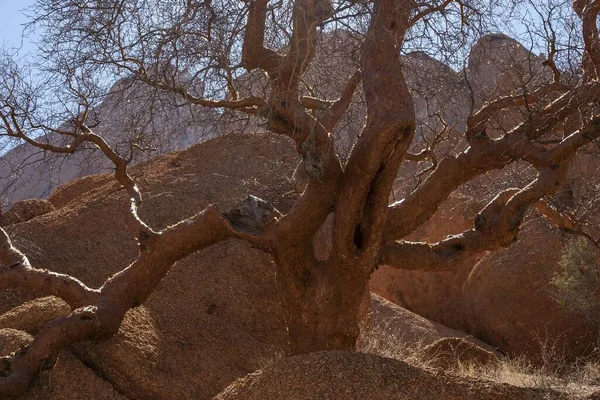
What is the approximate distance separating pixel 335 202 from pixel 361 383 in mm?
1856

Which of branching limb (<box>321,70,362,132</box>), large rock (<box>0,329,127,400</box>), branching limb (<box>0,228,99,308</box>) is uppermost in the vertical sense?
branching limb (<box>321,70,362,132</box>)

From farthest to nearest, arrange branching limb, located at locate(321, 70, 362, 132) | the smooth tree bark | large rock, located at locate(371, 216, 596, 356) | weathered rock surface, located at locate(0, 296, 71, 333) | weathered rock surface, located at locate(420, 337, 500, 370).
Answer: large rock, located at locate(371, 216, 596, 356) < weathered rock surface, located at locate(420, 337, 500, 370) < branching limb, located at locate(321, 70, 362, 132) < weathered rock surface, located at locate(0, 296, 71, 333) < the smooth tree bark

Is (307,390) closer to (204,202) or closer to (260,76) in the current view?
(260,76)

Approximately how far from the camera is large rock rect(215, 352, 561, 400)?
5438 mm

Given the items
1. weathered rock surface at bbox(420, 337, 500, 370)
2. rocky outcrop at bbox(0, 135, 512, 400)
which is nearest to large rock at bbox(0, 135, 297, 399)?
rocky outcrop at bbox(0, 135, 512, 400)

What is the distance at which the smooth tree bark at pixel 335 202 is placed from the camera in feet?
22.0

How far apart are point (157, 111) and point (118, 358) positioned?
2.17 metres

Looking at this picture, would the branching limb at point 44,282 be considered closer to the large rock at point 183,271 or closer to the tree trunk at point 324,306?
the large rock at point 183,271

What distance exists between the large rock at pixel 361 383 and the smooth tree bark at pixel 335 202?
4.30 feet

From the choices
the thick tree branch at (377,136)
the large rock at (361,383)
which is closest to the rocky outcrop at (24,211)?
the thick tree branch at (377,136)

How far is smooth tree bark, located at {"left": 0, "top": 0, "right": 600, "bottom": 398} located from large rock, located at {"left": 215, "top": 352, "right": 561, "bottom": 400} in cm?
131

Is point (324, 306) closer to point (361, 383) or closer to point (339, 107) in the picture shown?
point (361, 383)

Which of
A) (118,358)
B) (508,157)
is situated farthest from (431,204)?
(118,358)

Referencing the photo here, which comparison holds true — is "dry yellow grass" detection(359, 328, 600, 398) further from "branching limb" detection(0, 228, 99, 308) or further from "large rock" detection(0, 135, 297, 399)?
"branching limb" detection(0, 228, 99, 308)
